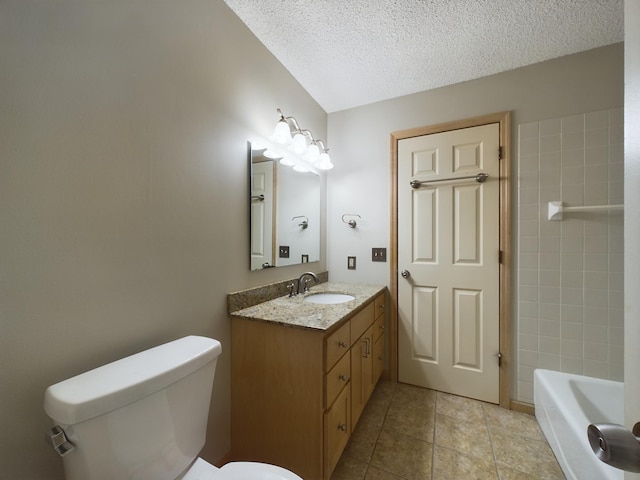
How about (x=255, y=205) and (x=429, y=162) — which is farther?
(x=429, y=162)

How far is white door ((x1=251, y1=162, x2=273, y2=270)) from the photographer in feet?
4.67

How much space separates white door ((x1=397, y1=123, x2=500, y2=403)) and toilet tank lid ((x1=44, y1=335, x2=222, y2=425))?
1.61 metres

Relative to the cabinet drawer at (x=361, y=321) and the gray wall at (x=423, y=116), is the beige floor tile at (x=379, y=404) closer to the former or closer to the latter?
the cabinet drawer at (x=361, y=321)

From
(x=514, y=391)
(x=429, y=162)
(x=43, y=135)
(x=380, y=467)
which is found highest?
(x=429, y=162)

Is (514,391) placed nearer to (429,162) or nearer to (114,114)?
(429,162)

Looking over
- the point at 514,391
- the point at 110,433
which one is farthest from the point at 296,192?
the point at 514,391

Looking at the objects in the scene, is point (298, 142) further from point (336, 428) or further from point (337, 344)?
point (336, 428)

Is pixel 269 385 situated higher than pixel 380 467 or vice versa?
pixel 269 385

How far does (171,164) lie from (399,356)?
206 centimetres

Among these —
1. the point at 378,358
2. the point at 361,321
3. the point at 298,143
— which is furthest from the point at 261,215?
the point at 378,358

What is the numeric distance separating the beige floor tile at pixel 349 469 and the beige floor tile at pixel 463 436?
0.48 meters

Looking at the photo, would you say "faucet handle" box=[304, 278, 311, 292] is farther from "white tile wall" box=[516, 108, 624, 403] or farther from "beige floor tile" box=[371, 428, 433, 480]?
"white tile wall" box=[516, 108, 624, 403]

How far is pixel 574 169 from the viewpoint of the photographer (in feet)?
5.12

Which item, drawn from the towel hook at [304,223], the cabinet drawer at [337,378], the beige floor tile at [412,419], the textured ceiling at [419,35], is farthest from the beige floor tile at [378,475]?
the textured ceiling at [419,35]
